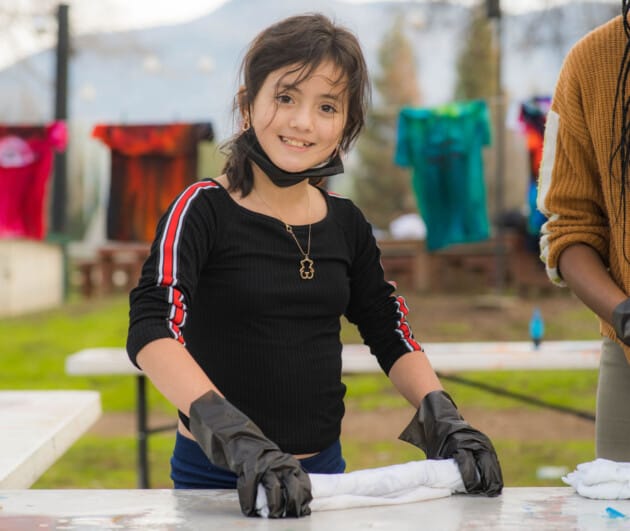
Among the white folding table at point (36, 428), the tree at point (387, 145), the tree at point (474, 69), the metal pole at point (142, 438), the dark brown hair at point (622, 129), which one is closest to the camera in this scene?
the dark brown hair at point (622, 129)

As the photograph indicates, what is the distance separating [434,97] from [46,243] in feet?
55.4

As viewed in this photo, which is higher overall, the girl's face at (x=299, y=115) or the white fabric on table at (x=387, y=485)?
the girl's face at (x=299, y=115)

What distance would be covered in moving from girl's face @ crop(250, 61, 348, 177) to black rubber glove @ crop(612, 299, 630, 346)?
0.58m

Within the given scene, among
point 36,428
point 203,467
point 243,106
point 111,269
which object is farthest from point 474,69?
point 203,467

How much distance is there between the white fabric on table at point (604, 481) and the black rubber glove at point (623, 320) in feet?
0.73

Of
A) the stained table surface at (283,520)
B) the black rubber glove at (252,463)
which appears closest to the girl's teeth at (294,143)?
the black rubber glove at (252,463)

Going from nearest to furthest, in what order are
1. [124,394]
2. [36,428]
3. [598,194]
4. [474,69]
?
[598,194] → [36,428] → [124,394] → [474,69]

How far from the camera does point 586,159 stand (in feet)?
5.94

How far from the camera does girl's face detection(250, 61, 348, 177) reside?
1638mm

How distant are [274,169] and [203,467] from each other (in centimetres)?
55

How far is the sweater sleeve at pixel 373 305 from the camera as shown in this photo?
6.08 ft

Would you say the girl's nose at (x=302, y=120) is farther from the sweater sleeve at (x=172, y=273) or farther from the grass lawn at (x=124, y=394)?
the grass lawn at (x=124, y=394)

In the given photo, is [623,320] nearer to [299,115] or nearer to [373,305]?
[373,305]

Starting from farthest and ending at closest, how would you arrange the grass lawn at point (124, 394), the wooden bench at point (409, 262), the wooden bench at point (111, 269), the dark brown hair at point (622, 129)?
the wooden bench at point (111, 269), the wooden bench at point (409, 262), the grass lawn at point (124, 394), the dark brown hair at point (622, 129)
